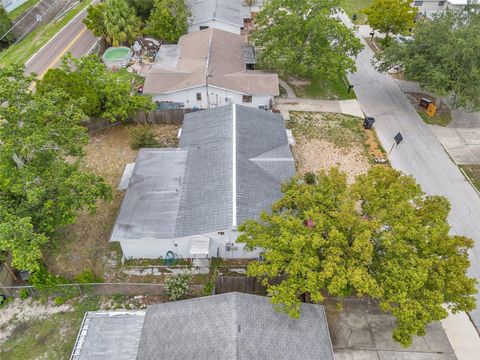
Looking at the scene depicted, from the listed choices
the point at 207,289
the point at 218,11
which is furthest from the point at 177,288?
the point at 218,11

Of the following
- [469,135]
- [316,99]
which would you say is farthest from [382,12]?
[469,135]

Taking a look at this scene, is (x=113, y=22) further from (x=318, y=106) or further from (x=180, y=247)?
(x=180, y=247)

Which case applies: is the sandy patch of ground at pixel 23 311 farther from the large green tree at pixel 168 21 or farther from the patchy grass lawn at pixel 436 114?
the patchy grass lawn at pixel 436 114

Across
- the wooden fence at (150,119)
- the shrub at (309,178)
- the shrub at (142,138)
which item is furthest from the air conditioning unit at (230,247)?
the wooden fence at (150,119)

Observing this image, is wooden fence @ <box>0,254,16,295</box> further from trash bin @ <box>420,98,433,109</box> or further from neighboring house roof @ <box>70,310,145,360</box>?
trash bin @ <box>420,98,433,109</box>

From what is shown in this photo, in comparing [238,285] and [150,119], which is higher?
[150,119]

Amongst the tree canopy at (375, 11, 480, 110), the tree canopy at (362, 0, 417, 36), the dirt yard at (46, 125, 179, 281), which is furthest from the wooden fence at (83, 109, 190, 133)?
the tree canopy at (362, 0, 417, 36)
